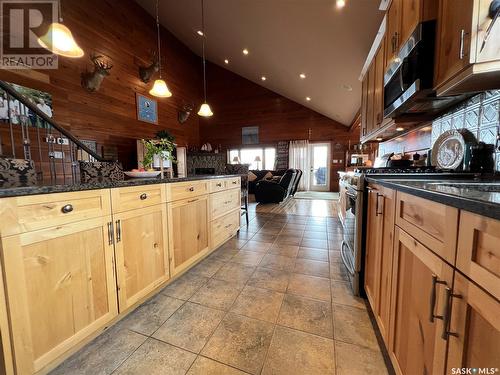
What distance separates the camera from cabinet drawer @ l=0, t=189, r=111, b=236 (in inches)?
33.4

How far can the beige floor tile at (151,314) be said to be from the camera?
1337 millimetres

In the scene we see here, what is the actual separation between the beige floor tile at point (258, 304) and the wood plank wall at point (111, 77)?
447cm

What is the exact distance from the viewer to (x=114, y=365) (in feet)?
3.54

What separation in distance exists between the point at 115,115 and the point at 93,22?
1.77 metres

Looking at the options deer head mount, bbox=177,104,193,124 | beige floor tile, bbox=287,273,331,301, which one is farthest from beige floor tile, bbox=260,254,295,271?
deer head mount, bbox=177,104,193,124

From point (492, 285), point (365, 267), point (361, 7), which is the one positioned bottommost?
point (365, 267)

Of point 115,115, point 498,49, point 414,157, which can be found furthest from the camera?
point 115,115

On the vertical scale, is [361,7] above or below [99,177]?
above

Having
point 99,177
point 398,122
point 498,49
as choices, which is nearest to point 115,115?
point 99,177

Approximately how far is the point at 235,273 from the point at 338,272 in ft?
3.23

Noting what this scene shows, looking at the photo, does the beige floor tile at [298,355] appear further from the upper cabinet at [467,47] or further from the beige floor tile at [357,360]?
the upper cabinet at [467,47]

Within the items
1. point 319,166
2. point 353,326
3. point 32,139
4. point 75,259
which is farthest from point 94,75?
point 319,166

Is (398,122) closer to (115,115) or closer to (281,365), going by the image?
(281,365)

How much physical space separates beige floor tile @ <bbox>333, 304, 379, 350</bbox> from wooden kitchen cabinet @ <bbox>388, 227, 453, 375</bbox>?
25cm
